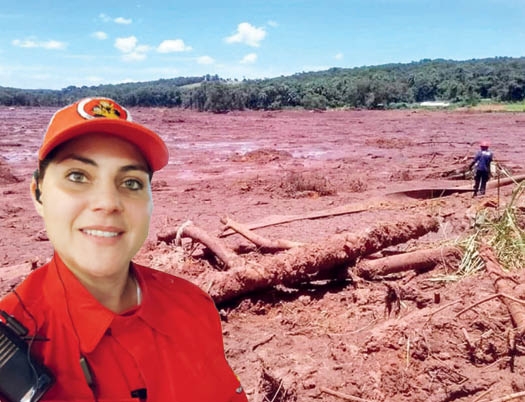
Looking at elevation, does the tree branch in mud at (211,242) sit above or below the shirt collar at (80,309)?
below

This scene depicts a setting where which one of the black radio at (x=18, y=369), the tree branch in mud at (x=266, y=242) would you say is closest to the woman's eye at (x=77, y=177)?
the black radio at (x=18, y=369)

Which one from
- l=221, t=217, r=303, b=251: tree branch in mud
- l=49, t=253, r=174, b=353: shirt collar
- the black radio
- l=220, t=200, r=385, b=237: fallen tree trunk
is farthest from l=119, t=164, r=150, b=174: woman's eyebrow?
l=220, t=200, r=385, b=237: fallen tree trunk

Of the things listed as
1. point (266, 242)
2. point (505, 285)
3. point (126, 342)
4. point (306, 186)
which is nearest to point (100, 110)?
point (126, 342)

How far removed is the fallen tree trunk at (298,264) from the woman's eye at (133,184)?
11.2 feet

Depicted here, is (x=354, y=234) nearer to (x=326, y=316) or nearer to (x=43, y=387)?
(x=326, y=316)

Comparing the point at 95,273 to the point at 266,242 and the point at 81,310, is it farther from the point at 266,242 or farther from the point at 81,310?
the point at 266,242

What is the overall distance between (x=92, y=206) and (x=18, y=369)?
35 cm

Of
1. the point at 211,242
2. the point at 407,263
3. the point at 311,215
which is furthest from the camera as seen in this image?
the point at 311,215

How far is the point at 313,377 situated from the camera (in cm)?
327

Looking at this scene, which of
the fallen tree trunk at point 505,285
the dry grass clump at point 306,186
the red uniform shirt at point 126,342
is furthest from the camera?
the dry grass clump at point 306,186

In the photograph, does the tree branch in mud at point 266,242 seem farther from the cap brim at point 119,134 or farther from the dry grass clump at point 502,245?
the cap brim at point 119,134

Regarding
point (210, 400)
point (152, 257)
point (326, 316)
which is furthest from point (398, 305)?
point (210, 400)

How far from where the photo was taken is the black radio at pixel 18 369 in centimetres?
95

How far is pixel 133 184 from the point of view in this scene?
1.23 m
